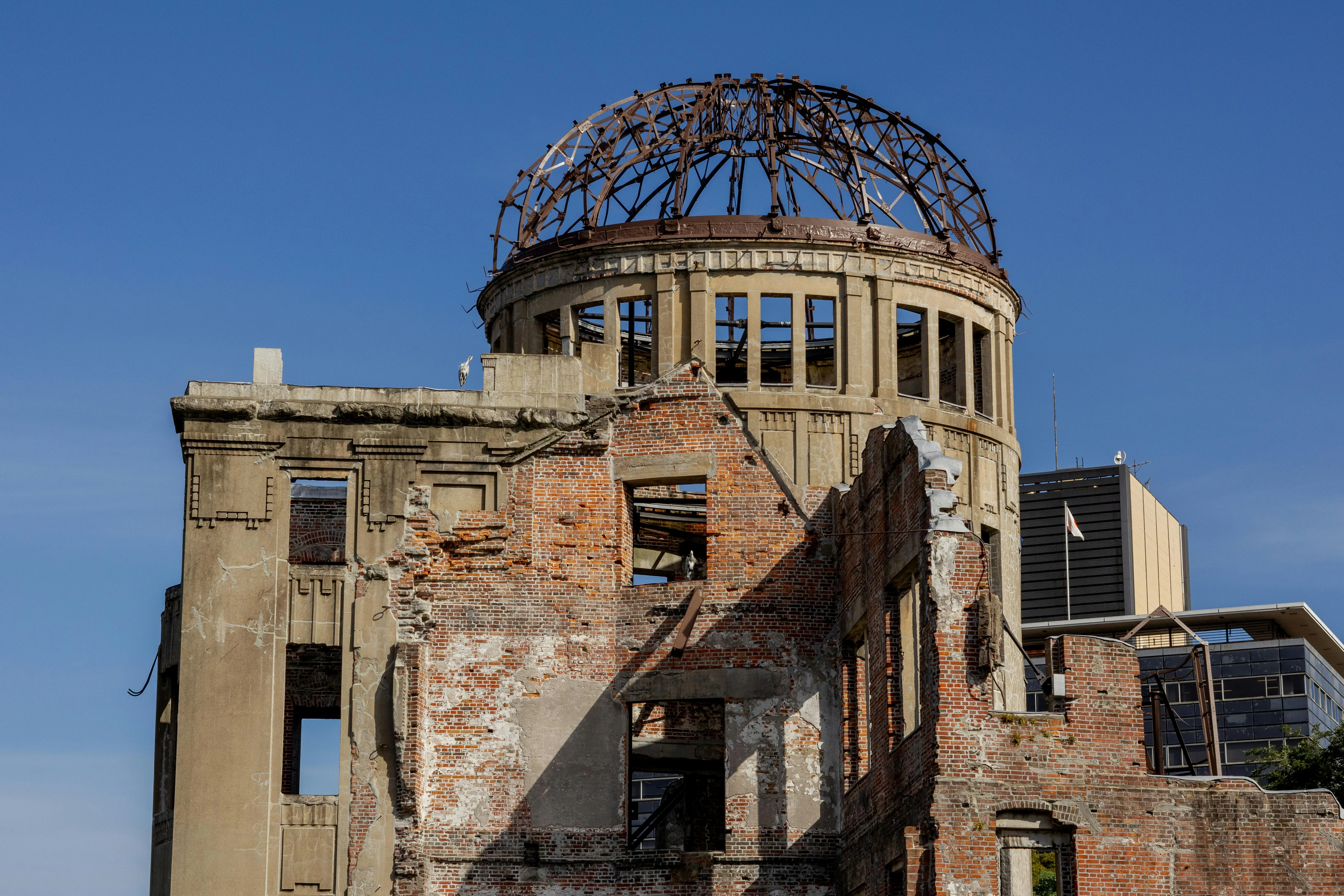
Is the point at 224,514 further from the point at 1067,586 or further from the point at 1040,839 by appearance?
the point at 1067,586

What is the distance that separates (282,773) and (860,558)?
25.9 ft

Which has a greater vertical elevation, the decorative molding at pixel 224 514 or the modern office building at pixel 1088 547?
the modern office building at pixel 1088 547

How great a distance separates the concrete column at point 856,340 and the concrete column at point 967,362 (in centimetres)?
174

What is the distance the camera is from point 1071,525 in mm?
53906

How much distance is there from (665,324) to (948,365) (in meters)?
5.34

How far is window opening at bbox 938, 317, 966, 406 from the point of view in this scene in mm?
34281

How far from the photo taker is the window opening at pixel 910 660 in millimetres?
22844

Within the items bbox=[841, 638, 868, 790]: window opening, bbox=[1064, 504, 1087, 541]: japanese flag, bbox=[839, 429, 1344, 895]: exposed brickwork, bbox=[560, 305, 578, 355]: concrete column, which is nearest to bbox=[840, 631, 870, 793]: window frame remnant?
bbox=[841, 638, 868, 790]: window opening

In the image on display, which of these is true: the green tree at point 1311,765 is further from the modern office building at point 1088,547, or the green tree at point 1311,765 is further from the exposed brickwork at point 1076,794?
the modern office building at point 1088,547

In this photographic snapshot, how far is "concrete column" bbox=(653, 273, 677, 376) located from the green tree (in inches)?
475

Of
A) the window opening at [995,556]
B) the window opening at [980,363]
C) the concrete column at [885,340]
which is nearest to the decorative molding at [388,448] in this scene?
the concrete column at [885,340]

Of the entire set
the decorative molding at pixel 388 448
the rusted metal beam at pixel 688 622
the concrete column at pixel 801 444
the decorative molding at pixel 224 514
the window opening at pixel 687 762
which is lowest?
the window opening at pixel 687 762

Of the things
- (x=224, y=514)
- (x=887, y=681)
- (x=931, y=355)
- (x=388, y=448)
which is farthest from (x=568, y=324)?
(x=887, y=681)

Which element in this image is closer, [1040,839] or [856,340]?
[1040,839]
